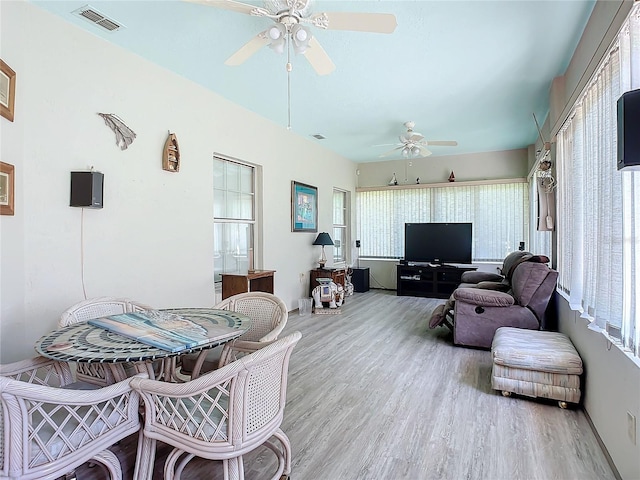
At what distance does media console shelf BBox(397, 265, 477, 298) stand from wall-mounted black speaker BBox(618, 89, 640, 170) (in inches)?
223

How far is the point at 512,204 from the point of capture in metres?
6.82

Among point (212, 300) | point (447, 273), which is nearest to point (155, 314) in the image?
point (212, 300)

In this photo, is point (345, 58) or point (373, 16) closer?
point (373, 16)

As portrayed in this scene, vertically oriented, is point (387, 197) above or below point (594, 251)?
above

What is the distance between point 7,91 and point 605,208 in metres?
3.65

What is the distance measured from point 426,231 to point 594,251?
489 cm

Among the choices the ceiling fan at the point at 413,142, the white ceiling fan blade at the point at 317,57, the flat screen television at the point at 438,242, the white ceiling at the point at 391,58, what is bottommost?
the flat screen television at the point at 438,242

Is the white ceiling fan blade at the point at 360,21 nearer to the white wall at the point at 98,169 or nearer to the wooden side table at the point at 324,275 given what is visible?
the white wall at the point at 98,169

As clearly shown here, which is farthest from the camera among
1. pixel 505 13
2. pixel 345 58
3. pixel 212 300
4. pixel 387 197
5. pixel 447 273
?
pixel 387 197

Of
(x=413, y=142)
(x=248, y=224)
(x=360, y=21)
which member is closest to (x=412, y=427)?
(x=360, y=21)

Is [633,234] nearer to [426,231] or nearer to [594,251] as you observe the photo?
[594,251]

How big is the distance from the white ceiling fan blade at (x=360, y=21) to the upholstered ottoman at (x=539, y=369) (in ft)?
8.15

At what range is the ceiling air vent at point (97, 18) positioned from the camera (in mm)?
2514

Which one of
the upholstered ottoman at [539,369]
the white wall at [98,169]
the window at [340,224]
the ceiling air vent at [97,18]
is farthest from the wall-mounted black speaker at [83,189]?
the window at [340,224]
